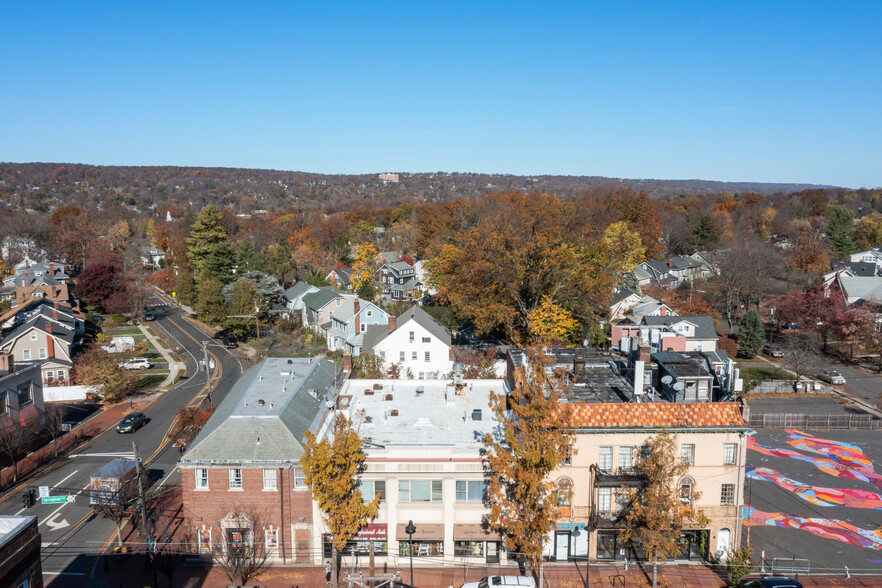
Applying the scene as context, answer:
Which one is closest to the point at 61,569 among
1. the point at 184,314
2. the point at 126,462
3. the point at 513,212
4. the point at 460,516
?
the point at 126,462

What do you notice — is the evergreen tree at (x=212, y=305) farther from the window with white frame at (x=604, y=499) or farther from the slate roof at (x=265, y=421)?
the window with white frame at (x=604, y=499)

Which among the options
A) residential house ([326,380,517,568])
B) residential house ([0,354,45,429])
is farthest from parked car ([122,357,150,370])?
residential house ([326,380,517,568])

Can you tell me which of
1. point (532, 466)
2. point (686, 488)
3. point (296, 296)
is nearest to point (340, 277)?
point (296, 296)

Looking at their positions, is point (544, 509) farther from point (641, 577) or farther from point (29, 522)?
point (29, 522)

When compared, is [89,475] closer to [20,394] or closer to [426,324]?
[20,394]

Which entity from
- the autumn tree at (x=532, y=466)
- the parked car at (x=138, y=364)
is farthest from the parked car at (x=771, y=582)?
the parked car at (x=138, y=364)

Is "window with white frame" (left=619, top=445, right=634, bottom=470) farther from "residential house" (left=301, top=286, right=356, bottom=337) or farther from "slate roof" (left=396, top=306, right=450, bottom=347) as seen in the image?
"residential house" (left=301, top=286, right=356, bottom=337)

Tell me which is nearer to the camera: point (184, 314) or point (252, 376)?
point (252, 376)
